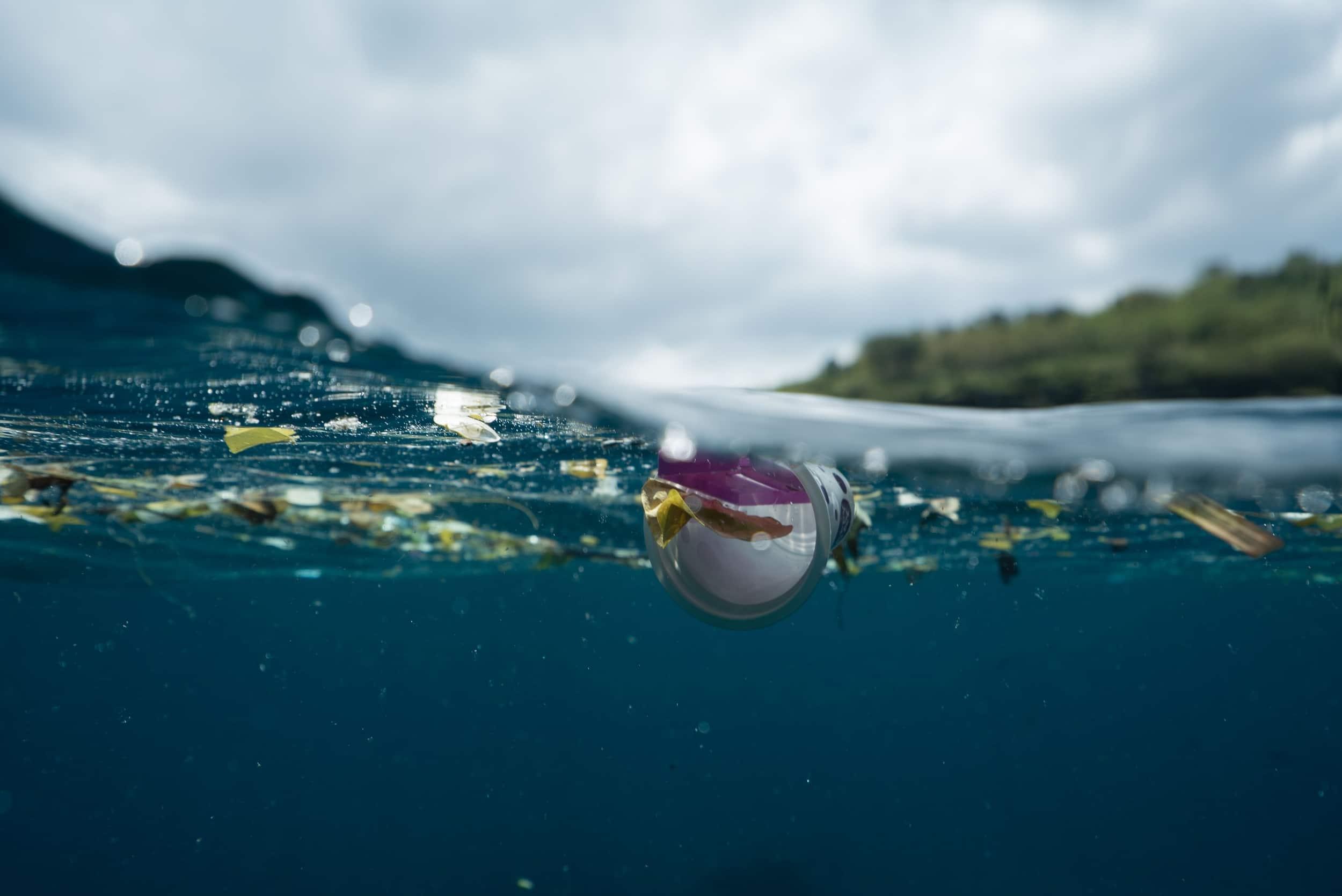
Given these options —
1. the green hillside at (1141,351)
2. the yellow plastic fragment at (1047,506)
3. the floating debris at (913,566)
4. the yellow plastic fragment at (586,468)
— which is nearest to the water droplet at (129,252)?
the green hillside at (1141,351)

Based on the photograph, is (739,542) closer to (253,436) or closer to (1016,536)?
(253,436)

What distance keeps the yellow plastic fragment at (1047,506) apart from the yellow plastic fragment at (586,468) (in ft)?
21.7

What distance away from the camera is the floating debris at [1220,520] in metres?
9.28

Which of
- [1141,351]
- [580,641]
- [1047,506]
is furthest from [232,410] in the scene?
[580,641]

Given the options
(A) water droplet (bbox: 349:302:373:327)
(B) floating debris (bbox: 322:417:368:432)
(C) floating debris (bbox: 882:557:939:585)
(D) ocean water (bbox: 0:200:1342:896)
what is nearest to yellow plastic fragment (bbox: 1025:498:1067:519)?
(D) ocean water (bbox: 0:200:1342:896)

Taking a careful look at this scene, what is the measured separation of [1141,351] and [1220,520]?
8176mm

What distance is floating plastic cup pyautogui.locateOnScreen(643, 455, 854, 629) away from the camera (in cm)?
455

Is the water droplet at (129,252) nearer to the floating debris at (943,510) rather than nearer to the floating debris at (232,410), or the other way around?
the floating debris at (232,410)

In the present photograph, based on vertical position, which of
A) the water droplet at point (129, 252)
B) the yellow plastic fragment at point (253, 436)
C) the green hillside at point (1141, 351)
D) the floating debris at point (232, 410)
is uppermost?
the water droplet at point (129, 252)

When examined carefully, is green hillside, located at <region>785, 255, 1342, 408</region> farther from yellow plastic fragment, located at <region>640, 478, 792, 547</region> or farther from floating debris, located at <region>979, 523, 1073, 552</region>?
floating debris, located at <region>979, 523, 1073, 552</region>

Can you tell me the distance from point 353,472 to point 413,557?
1015cm

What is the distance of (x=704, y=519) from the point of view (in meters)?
4.52

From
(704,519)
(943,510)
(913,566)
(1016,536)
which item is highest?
(704,519)

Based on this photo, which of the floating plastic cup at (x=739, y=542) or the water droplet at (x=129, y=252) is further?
the floating plastic cup at (x=739, y=542)
